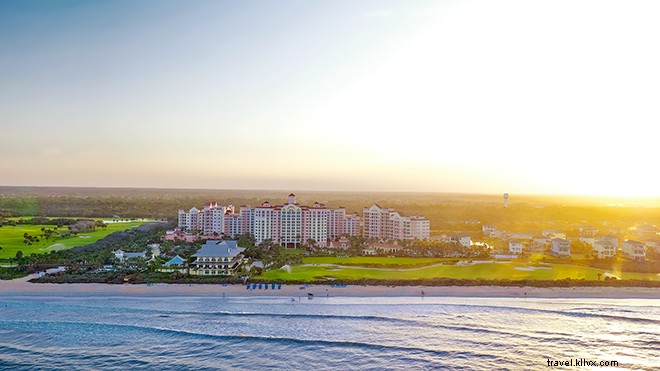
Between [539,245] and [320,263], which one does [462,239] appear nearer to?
[539,245]

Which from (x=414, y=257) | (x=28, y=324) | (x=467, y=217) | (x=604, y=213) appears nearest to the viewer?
(x=28, y=324)

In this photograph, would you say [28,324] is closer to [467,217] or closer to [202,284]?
[202,284]

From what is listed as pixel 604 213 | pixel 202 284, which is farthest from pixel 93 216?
pixel 604 213

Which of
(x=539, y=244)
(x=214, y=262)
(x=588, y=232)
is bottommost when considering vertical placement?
(x=539, y=244)

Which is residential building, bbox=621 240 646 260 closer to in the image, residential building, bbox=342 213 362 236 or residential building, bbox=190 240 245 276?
residential building, bbox=342 213 362 236

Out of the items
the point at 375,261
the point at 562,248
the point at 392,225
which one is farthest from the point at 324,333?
the point at 392,225
